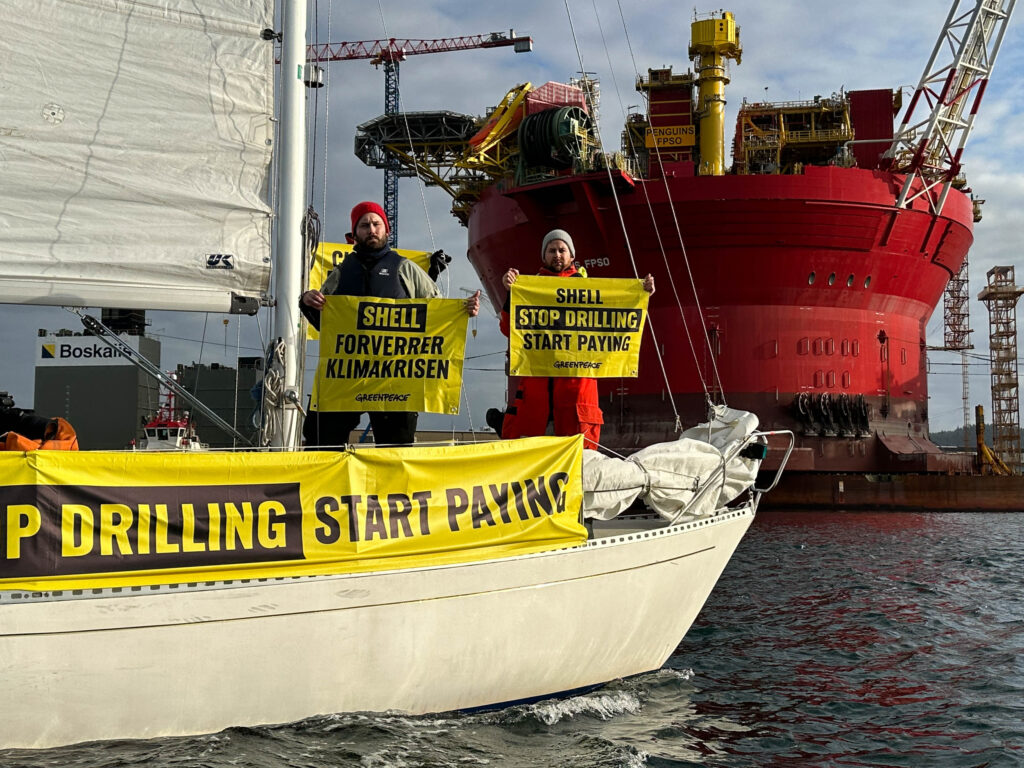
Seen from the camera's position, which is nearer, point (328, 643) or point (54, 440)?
point (328, 643)

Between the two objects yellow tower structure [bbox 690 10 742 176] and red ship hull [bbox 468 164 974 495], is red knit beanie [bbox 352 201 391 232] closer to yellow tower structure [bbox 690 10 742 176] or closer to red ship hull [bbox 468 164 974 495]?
red ship hull [bbox 468 164 974 495]

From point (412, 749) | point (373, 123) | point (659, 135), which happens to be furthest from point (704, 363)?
point (412, 749)

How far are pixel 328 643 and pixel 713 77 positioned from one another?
97.7 ft

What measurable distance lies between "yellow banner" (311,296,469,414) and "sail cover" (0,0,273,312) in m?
0.90

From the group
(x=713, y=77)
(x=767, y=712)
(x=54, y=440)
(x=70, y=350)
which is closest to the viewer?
Result: (x=54, y=440)

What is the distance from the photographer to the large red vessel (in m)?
25.5

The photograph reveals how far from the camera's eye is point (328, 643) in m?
5.04

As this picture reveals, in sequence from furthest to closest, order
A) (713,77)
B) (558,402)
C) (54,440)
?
1. (713,77)
2. (558,402)
3. (54,440)

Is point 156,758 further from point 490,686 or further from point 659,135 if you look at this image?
point 659,135

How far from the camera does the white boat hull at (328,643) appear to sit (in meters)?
4.48

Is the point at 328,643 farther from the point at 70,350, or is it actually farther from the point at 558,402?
the point at 70,350

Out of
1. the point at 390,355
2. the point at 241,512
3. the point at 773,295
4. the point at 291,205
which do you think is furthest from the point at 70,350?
the point at 773,295

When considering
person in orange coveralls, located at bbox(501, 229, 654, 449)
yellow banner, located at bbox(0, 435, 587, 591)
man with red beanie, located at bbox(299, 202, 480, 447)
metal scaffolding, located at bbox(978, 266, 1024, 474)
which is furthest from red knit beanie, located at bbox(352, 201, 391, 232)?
metal scaffolding, located at bbox(978, 266, 1024, 474)

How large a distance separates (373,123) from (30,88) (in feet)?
107
